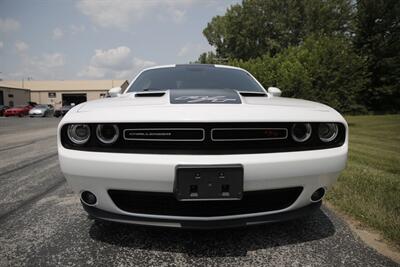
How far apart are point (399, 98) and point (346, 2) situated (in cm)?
1659

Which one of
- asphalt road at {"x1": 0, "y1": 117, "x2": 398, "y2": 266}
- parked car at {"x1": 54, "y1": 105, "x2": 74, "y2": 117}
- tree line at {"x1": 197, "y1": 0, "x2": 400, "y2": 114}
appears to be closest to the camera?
asphalt road at {"x1": 0, "y1": 117, "x2": 398, "y2": 266}

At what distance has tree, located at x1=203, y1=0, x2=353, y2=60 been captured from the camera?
44094 millimetres

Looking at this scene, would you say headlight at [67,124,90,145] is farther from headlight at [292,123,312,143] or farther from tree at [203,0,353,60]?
tree at [203,0,353,60]

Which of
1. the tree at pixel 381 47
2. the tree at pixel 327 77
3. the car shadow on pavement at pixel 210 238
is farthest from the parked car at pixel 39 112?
the car shadow on pavement at pixel 210 238

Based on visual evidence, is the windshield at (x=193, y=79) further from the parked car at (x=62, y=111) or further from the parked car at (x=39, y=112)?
the parked car at (x=39, y=112)

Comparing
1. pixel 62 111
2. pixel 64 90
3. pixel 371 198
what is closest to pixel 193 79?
pixel 371 198

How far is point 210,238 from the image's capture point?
2.55m

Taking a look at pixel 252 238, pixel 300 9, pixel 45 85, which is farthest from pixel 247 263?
pixel 45 85

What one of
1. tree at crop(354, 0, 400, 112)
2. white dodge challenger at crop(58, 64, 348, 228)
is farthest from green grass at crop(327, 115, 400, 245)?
tree at crop(354, 0, 400, 112)

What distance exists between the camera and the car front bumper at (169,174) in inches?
79.9

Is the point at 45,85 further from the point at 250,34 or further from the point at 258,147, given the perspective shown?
the point at 258,147

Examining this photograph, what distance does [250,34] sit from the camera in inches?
1916

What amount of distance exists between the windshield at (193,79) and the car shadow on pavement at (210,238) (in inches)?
58.8

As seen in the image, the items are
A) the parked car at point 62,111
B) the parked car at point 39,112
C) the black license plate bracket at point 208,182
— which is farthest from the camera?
the parked car at point 62,111
